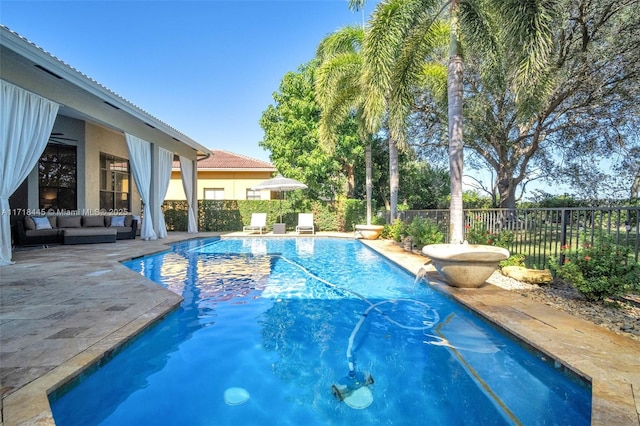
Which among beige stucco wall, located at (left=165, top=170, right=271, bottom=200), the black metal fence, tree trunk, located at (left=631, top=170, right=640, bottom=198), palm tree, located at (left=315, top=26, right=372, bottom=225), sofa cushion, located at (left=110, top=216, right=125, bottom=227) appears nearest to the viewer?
the black metal fence

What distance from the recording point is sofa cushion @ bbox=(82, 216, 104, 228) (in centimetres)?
1155

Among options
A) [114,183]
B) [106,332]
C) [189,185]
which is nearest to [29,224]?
[114,183]

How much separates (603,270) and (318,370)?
12.7 ft

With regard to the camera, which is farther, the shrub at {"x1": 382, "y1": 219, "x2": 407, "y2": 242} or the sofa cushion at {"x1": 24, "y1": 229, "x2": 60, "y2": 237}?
the shrub at {"x1": 382, "y1": 219, "x2": 407, "y2": 242}

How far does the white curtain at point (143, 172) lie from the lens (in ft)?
37.8

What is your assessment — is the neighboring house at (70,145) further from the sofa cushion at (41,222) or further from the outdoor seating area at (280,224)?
the outdoor seating area at (280,224)

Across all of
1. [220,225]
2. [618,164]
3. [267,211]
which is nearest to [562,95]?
[618,164]

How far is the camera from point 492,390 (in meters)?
2.71

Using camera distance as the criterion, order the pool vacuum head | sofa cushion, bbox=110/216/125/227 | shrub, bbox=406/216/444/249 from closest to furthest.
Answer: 1. the pool vacuum head
2. shrub, bbox=406/216/444/249
3. sofa cushion, bbox=110/216/125/227

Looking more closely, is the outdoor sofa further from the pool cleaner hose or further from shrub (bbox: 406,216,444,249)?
shrub (bbox: 406,216,444,249)

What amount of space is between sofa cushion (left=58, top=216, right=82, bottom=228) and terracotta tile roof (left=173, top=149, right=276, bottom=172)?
1020 cm

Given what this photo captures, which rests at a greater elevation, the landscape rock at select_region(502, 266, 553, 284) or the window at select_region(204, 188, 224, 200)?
the window at select_region(204, 188, 224, 200)

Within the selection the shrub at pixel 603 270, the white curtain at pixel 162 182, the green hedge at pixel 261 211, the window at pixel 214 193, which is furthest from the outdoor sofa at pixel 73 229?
the shrub at pixel 603 270

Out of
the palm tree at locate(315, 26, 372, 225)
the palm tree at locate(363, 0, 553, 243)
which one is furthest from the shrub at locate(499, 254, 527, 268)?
the palm tree at locate(315, 26, 372, 225)
